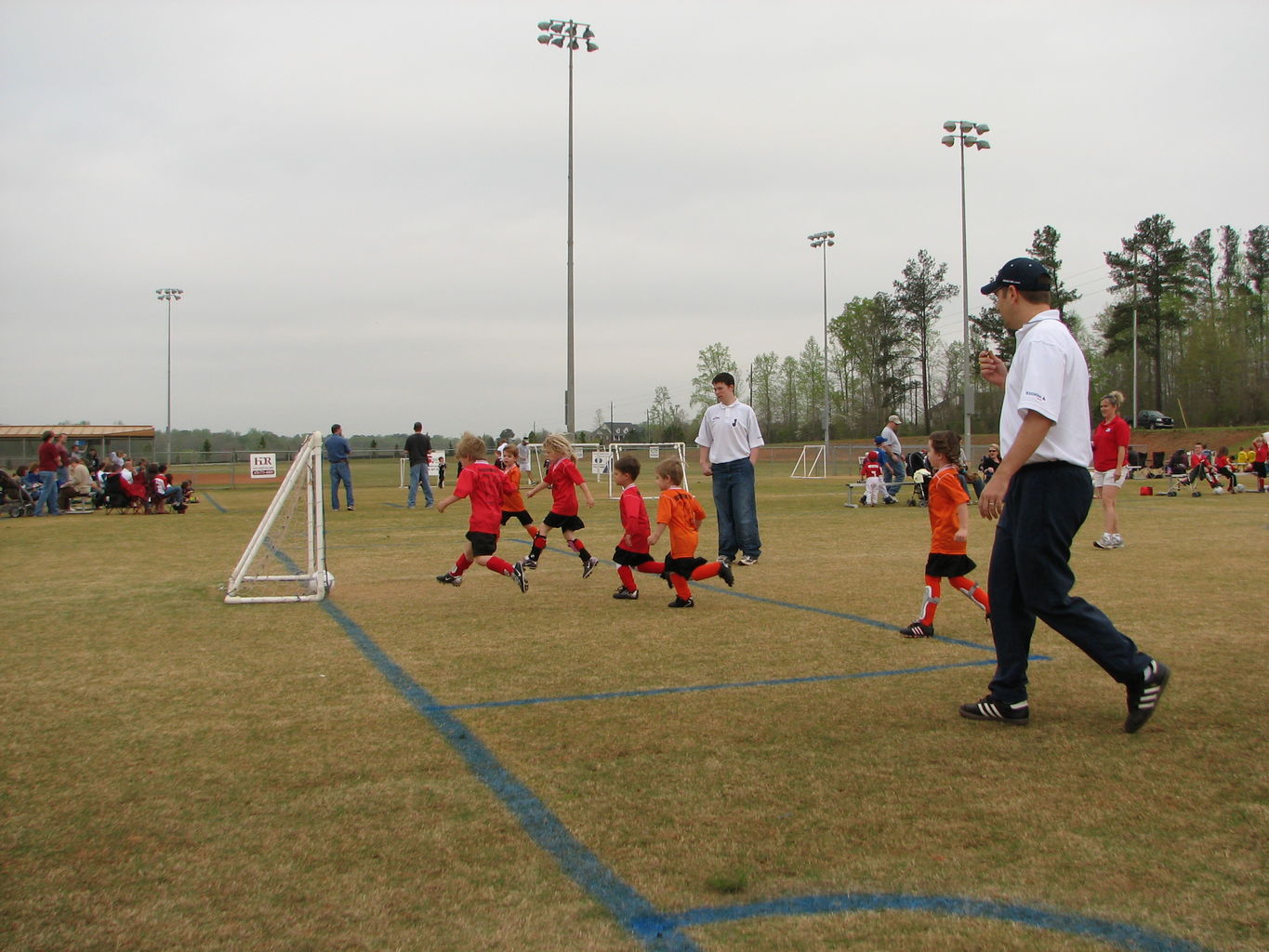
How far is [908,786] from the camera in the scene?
12.7ft

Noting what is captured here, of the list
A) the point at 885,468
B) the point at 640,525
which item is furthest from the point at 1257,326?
the point at 640,525

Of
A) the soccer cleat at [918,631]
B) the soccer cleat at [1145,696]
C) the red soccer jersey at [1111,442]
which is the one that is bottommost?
the soccer cleat at [918,631]

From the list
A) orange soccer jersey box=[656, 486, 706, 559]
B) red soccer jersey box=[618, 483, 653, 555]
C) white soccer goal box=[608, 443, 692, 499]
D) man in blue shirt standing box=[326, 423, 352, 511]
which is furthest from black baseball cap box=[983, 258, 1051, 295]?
man in blue shirt standing box=[326, 423, 352, 511]

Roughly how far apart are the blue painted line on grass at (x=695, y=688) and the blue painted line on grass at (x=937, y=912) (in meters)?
2.48

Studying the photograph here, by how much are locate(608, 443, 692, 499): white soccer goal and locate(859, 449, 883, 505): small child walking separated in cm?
404

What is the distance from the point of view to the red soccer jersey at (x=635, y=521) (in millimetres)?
8664

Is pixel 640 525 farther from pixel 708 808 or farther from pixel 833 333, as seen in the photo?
pixel 833 333

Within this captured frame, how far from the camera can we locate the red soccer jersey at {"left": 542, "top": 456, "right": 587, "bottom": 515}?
1063cm

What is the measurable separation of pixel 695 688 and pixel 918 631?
213cm

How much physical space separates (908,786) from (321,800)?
222 centimetres

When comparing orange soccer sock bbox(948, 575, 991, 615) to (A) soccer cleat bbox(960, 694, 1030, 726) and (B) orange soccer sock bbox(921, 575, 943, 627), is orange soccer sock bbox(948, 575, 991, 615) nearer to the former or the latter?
(B) orange soccer sock bbox(921, 575, 943, 627)

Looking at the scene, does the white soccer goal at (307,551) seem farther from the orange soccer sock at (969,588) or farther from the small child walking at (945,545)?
the orange soccer sock at (969,588)

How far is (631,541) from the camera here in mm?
8906

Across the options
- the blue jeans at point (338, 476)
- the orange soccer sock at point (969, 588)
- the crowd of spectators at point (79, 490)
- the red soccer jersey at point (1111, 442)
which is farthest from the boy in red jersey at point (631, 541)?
the crowd of spectators at point (79, 490)
